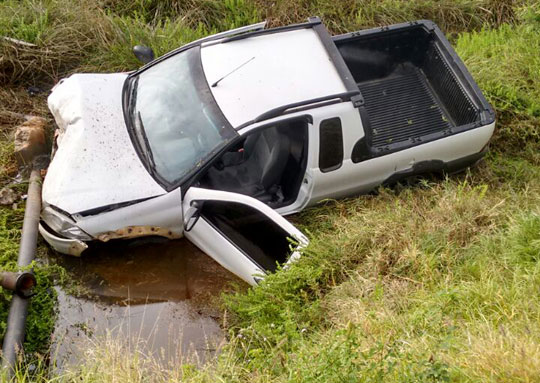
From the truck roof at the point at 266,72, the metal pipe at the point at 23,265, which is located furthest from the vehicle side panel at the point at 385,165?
the metal pipe at the point at 23,265

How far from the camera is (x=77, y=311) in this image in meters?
6.02

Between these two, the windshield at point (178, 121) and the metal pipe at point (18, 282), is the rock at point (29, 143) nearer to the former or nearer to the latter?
the windshield at point (178, 121)

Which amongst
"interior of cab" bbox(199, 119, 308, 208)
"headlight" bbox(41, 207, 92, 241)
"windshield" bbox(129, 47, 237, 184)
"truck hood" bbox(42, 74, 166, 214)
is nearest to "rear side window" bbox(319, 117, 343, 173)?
"interior of cab" bbox(199, 119, 308, 208)

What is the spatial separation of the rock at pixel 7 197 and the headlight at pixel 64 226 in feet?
2.98

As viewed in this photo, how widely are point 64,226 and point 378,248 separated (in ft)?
8.49

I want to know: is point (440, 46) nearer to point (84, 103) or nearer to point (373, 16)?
point (373, 16)

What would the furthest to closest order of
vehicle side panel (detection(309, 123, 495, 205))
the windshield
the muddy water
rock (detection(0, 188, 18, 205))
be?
1. rock (detection(0, 188, 18, 205))
2. vehicle side panel (detection(309, 123, 495, 205))
3. the windshield
4. the muddy water

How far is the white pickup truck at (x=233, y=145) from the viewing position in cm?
596

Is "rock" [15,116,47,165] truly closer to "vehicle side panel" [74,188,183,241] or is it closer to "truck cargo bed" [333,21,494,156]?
"vehicle side panel" [74,188,183,241]

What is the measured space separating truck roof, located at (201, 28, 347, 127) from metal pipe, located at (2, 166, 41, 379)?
5.90ft

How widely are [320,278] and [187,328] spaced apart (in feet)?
3.87

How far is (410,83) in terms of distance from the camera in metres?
7.73

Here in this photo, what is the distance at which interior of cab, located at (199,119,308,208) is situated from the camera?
20.9ft

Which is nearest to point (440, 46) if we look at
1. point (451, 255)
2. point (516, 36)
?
point (516, 36)
